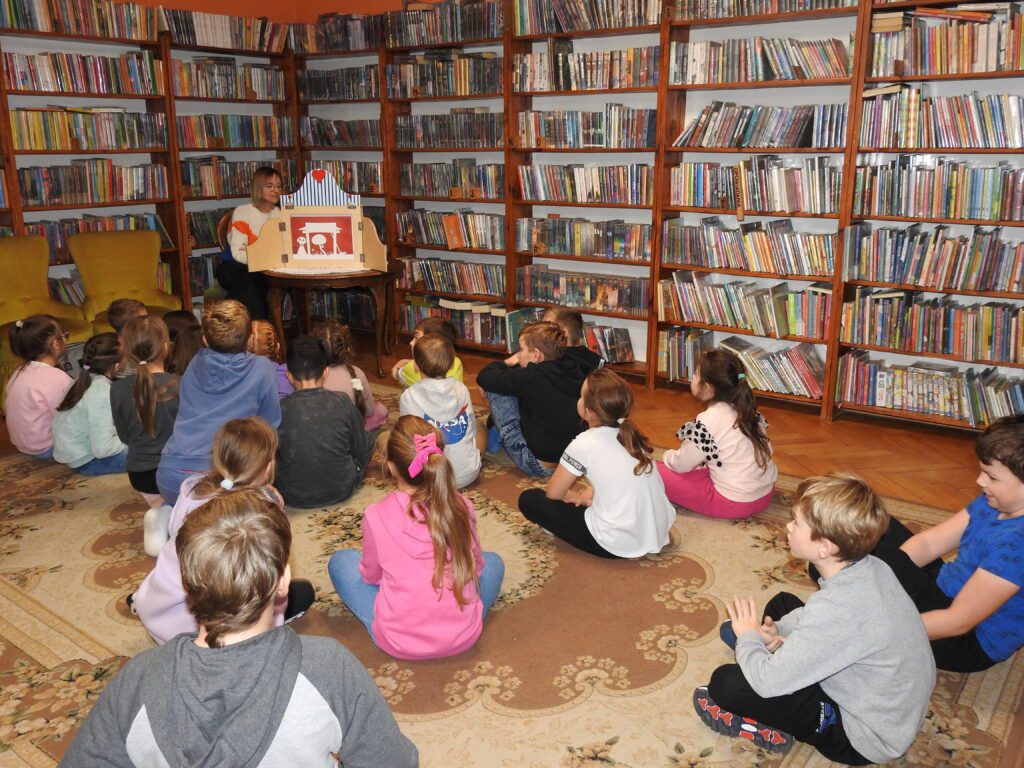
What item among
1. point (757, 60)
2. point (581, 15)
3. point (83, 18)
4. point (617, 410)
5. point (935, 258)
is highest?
point (83, 18)

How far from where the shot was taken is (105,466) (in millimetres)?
3918

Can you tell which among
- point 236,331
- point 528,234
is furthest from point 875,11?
point 236,331

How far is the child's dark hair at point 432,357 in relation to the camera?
359cm

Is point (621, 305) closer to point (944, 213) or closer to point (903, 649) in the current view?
point (944, 213)

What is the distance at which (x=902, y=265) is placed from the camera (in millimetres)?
4305

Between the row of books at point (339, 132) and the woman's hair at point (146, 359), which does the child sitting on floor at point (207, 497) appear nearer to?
the woman's hair at point (146, 359)

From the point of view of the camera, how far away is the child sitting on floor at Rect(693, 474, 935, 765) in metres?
1.80

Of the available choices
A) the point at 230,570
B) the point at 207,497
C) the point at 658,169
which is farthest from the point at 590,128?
the point at 230,570

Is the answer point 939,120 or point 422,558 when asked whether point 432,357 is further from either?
point 939,120

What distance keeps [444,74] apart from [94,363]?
3.14m

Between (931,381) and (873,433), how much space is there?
383mm

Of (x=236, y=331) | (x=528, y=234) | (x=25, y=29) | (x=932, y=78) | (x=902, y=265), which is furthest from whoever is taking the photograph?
(x=528, y=234)

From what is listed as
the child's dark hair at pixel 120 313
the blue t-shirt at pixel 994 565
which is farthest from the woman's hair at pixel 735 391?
the child's dark hair at pixel 120 313

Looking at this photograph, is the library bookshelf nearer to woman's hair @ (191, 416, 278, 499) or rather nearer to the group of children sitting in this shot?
the group of children sitting
